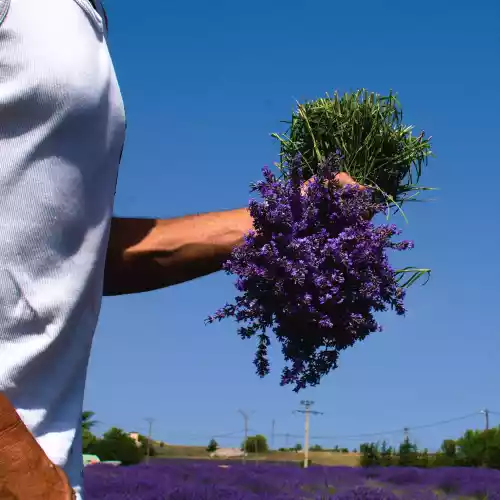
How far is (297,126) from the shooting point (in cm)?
285

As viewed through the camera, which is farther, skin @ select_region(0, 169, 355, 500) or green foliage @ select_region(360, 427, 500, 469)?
green foliage @ select_region(360, 427, 500, 469)

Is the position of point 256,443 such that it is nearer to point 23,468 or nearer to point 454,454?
point 454,454

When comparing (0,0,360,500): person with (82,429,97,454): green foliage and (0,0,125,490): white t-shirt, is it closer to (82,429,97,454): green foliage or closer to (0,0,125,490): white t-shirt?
(0,0,125,490): white t-shirt

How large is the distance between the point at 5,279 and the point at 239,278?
2.24 feet

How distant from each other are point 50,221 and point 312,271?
2.24ft

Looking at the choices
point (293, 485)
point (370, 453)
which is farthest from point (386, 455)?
point (293, 485)

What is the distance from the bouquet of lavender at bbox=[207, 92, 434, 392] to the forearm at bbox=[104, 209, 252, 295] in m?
0.05

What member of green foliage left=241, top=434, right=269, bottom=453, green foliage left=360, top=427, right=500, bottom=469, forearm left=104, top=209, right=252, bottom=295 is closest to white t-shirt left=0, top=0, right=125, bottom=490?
forearm left=104, top=209, right=252, bottom=295

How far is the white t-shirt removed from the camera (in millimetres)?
1445

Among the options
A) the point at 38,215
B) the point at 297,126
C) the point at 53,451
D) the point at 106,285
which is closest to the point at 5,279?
the point at 38,215

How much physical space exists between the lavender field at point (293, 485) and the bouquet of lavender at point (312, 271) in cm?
626

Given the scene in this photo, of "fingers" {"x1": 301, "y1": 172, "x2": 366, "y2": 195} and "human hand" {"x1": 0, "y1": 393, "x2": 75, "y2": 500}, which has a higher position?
"fingers" {"x1": 301, "y1": 172, "x2": 366, "y2": 195}

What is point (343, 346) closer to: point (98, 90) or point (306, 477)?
point (98, 90)

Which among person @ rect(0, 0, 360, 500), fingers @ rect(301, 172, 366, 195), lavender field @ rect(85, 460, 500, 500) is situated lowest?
lavender field @ rect(85, 460, 500, 500)
